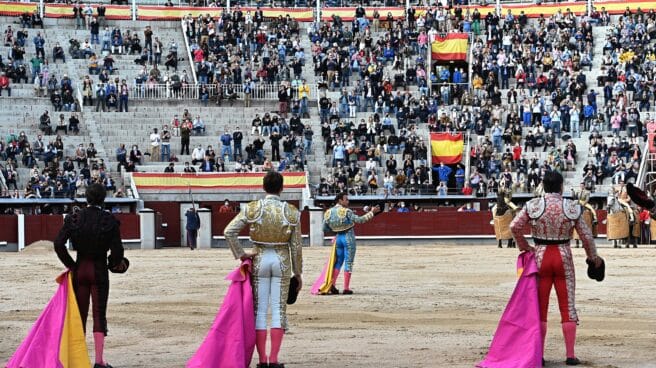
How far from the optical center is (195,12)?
4691cm

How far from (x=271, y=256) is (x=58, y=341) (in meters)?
1.60

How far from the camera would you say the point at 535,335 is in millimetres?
9758

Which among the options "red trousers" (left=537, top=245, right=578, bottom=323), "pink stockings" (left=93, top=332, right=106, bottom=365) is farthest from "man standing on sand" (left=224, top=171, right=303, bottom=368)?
"red trousers" (left=537, top=245, right=578, bottom=323)

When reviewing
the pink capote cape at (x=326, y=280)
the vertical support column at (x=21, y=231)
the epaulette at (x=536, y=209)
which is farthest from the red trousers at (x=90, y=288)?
the vertical support column at (x=21, y=231)

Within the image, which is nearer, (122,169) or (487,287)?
(487,287)

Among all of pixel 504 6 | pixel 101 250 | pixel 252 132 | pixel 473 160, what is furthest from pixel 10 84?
pixel 101 250

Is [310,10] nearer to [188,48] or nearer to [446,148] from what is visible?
[188,48]

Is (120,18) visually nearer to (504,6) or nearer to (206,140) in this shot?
(206,140)

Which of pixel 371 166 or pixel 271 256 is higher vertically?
pixel 271 256

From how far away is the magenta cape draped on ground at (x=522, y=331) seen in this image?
9711mm

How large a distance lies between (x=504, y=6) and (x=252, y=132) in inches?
493

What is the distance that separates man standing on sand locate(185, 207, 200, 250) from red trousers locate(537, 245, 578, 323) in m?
23.9

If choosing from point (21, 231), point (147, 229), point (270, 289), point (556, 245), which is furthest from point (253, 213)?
point (147, 229)

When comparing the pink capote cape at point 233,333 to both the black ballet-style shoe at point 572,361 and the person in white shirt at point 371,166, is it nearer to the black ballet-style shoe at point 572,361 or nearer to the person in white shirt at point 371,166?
the black ballet-style shoe at point 572,361
